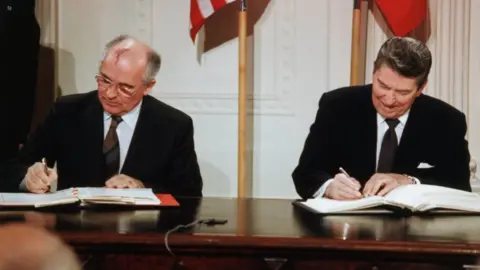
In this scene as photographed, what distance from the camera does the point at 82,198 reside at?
2039mm

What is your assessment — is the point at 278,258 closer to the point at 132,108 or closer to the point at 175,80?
the point at 132,108

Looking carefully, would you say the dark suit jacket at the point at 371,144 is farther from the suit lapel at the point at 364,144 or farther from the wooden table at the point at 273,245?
the wooden table at the point at 273,245

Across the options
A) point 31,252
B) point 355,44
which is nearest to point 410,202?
point 355,44

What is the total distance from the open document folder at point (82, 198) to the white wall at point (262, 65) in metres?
1.42

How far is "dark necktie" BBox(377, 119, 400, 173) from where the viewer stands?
253 cm

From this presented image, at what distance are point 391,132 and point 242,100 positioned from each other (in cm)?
96

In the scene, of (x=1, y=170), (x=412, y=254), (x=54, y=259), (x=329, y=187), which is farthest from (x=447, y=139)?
(x=54, y=259)

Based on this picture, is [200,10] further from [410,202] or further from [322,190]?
[410,202]

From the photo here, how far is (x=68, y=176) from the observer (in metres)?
2.57

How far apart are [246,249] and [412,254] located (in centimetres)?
36

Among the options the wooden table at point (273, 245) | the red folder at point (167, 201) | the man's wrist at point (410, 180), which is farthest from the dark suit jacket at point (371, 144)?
the wooden table at point (273, 245)

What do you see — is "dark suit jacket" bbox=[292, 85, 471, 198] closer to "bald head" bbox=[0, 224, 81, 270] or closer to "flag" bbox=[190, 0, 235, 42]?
"flag" bbox=[190, 0, 235, 42]

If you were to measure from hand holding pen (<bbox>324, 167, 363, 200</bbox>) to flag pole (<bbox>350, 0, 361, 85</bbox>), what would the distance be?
1191mm

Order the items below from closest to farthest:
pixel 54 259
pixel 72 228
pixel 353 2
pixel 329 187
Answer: pixel 54 259 < pixel 72 228 < pixel 329 187 < pixel 353 2
